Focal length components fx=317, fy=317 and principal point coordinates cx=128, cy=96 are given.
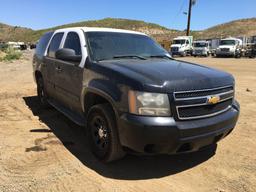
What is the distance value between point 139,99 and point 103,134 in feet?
3.09

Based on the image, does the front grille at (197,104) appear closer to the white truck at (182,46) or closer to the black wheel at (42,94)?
the black wheel at (42,94)

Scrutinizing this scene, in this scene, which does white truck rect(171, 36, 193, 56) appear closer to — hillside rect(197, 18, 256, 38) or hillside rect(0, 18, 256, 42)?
hillside rect(0, 18, 256, 42)

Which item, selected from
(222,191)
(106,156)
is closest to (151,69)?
(106,156)

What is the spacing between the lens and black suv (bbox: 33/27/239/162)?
3.55 meters

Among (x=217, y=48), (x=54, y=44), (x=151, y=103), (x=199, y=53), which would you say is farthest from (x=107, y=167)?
(x=199, y=53)

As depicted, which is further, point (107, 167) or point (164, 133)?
point (107, 167)

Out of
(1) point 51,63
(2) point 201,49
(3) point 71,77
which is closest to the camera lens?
(3) point 71,77

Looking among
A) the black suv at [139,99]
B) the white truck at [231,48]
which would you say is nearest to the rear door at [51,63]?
the black suv at [139,99]

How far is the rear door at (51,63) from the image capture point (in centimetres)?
614

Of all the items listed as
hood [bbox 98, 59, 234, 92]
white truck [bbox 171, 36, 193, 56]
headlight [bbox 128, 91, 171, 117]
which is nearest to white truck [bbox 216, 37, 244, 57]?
white truck [bbox 171, 36, 193, 56]

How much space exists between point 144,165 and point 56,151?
138 cm

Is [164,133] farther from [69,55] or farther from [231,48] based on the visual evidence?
[231,48]

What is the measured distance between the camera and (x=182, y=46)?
3888cm

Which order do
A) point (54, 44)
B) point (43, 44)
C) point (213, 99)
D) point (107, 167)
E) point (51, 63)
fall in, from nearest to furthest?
point (213, 99), point (107, 167), point (51, 63), point (54, 44), point (43, 44)
